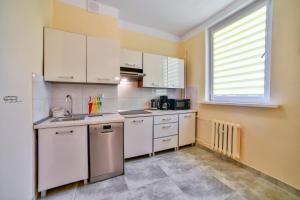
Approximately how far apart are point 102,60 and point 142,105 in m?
1.31

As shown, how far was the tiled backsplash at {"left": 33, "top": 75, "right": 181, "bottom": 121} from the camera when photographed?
1579 millimetres

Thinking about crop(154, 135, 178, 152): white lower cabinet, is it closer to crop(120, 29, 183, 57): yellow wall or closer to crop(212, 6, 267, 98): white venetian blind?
crop(212, 6, 267, 98): white venetian blind

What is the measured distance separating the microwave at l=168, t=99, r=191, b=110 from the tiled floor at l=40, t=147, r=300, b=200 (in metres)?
1.11

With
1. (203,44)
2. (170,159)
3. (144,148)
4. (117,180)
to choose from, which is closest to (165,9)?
(203,44)

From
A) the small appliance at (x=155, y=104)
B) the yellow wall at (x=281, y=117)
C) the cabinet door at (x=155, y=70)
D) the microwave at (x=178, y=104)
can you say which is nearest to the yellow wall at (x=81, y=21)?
the cabinet door at (x=155, y=70)

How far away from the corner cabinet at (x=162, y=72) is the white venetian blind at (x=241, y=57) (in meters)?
0.71

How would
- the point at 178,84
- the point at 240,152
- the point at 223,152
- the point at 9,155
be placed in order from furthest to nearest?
the point at 178,84 → the point at 223,152 → the point at 240,152 → the point at 9,155

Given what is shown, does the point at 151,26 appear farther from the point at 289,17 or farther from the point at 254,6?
the point at 289,17

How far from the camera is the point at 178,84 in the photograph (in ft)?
9.92

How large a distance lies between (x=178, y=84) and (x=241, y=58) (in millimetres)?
1256

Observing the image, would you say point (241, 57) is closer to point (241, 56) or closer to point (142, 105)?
point (241, 56)

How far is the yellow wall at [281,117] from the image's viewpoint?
150cm

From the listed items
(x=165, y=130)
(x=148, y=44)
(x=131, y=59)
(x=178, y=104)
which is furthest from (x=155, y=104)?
(x=148, y=44)

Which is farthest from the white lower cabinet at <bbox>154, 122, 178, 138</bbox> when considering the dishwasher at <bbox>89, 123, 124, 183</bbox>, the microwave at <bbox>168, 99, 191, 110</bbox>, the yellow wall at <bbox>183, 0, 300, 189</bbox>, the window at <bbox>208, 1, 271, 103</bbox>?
the yellow wall at <bbox>183, 0, 300, 189</bbox>
